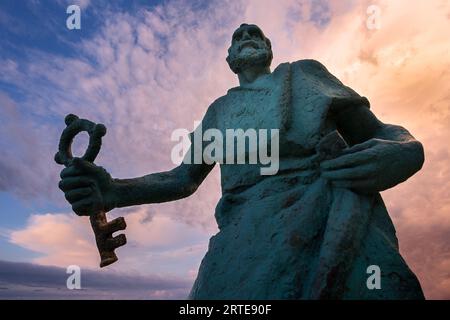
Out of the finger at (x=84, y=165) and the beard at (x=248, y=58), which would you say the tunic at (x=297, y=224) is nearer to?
the beard at (x=248, y=58)

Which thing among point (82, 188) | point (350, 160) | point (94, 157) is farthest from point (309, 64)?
point (82, 188)

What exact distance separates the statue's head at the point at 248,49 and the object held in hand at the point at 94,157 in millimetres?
1539

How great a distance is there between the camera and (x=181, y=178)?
14.1 feet

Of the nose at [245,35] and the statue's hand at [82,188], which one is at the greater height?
the nose at [245,35]

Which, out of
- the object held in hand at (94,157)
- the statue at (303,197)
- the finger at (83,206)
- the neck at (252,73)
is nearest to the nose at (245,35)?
the neck at (252,73)

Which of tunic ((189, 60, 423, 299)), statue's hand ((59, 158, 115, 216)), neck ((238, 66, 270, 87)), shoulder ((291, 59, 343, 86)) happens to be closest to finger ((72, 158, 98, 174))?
statue's hand ((59, 158, 115, 216))

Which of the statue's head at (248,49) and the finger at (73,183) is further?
the statue's head at (248,49)

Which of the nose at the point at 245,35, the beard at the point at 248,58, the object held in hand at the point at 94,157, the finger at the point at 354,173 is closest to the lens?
the finger at the point at 354,173

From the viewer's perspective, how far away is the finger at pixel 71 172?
3.52 meters

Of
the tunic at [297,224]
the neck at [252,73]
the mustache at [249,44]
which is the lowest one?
the tunic at [297,224]

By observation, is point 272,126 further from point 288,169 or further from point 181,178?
point 181,178

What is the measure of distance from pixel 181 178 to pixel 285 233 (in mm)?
1475

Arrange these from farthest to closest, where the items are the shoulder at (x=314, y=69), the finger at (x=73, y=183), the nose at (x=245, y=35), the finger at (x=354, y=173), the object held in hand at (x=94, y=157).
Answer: the nose at (x=245, y=35) < the shoulder at (x=314, y=69) < the finger at (x=73, y=183) < the object held in hand at (x=94, y=157) < the finger at (x=354, y=173)
